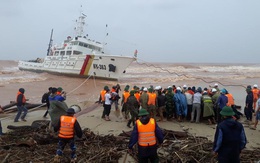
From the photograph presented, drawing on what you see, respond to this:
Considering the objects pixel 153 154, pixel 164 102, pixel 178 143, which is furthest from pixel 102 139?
pixel 164 102

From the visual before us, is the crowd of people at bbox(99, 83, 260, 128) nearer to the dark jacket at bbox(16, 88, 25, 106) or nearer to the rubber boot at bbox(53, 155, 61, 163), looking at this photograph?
the dark jacket at bbox(16, 88, 25, 106)

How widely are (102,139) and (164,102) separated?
10.8 ft

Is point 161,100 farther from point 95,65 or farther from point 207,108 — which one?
point 95,65

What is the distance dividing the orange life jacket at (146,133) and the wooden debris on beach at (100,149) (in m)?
1.02

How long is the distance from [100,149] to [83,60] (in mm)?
20713

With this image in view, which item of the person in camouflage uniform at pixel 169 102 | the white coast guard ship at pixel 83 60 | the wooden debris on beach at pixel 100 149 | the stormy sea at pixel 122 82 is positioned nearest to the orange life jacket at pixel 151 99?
the person in camouflage uniform at pixel 169 102

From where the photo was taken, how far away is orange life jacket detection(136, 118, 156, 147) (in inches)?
157

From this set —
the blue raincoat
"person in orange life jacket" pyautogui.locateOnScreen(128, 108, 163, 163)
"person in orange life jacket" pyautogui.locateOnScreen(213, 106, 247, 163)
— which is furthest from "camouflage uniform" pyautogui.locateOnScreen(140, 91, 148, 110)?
"person in orange life jacket" pyautogui.locateOnScreen(213, 106, 247, 163)

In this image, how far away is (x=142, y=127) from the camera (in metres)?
3.99

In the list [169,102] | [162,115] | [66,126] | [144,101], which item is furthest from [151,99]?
[66,126]

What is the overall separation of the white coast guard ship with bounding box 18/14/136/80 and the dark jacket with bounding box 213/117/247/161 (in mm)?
19663

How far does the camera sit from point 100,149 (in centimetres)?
541

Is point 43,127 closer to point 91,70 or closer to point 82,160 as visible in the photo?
point 82,160

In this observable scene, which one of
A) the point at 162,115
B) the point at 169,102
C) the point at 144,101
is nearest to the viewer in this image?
the point at 144,101
